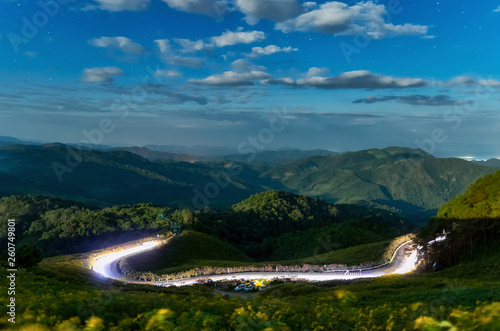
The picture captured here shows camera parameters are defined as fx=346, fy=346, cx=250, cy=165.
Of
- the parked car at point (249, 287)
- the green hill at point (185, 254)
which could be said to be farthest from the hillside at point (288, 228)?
the parked car at point (249, 287)

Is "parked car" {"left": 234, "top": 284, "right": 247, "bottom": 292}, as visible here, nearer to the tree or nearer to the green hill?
the tree

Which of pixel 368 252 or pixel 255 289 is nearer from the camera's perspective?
pixel 255 289

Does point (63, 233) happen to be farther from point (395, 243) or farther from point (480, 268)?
point (480, 268)

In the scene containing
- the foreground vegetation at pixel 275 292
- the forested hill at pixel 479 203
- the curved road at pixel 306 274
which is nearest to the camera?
the foreground vegetation at pixel 275 292

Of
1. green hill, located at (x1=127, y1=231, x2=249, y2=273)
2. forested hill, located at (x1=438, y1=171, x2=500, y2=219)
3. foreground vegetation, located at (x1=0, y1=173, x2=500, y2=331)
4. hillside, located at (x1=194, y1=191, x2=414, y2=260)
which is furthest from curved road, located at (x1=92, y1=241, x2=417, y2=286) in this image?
hillside, located at (x1=194, y1=191, x2=414, y2=260)

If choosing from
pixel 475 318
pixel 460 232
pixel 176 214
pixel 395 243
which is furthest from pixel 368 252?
pixel 176 214

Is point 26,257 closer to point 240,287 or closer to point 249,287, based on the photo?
point 240,287

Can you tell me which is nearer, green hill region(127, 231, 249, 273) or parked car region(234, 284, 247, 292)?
parked car region(234, 284, 247, 292)

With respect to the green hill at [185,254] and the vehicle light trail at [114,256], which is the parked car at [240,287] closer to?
the vehicle light trail at [114,256]
